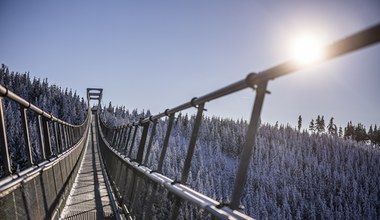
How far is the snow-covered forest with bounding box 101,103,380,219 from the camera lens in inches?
5295

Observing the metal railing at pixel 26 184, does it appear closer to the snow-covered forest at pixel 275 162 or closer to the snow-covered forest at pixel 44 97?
the snow-covered forest at pixel 275 162

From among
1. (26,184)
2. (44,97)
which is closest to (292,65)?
(26,184)

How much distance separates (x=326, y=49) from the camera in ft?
5.32

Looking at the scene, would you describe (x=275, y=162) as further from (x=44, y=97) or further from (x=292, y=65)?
(x=292, y=65)

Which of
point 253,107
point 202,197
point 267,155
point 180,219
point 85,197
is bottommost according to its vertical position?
point 85,197

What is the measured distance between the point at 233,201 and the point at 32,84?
160067 mm

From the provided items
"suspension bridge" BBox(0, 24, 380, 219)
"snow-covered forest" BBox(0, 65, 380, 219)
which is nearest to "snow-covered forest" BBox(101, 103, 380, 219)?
"snow-covered forest" BBox(0, 65, 380, 219)

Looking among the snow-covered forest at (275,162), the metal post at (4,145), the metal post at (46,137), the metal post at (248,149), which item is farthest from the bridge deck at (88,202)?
the snow-covered forest at (275,162)

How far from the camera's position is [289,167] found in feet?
556

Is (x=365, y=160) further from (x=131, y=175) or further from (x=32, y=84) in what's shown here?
(x=131, y=175)

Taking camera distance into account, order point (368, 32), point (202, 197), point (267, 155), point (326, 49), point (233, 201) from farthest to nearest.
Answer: point (267, 155), point (202, 197), point (233, 201), point (326, 49), point (368, 32)

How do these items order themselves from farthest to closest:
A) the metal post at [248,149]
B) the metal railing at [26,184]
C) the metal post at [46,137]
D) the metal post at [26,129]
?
the metal post at [46,137]
the metal post at [26,129]
the metal railing at [26,184]
the metal post at [248,149]

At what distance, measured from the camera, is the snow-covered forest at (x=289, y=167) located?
441ft

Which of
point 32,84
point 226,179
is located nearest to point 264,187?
point 226,179
